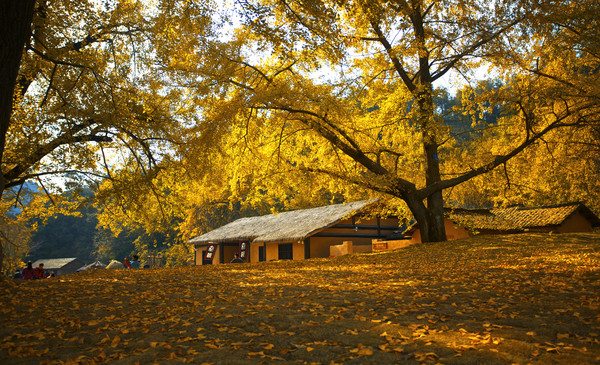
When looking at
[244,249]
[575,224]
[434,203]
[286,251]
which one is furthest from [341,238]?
[575,224]

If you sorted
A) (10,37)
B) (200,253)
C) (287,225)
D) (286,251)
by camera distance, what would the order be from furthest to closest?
(200,253), (287,225), (286,251), (10,37)

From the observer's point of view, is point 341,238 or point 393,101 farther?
point 341,238

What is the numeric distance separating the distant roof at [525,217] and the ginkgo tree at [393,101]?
6027mm

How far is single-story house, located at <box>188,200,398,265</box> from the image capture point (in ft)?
82.5

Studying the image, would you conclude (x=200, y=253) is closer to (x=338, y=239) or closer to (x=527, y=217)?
(x=338, y=239)

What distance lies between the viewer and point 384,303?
692 centimetres

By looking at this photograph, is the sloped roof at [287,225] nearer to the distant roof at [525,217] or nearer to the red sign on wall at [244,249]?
the red sign on wall at [244,249]

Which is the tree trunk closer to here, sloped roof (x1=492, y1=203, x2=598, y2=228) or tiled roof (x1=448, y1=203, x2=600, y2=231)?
tiled roof (x1=448, y1=203, x2=600, y2=231)

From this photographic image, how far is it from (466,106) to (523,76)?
2.13 m

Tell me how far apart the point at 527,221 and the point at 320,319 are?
74.3 feet

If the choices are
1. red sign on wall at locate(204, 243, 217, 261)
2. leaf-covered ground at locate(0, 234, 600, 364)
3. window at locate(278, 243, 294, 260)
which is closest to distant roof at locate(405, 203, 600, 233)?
window at locate(278, 243, 294, 260)

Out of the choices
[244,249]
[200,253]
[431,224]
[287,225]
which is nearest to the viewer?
[431,224]

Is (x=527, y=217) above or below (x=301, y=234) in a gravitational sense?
above

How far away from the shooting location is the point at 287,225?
28703 mm
